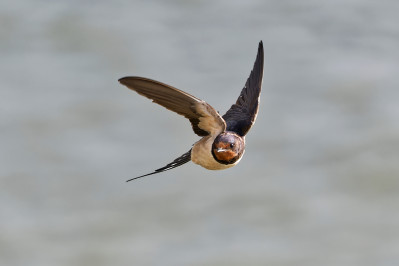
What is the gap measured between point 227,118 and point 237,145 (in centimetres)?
81

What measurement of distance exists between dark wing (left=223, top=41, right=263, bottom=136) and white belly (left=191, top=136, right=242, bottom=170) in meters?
0.42

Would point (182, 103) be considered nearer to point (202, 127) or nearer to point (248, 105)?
point (202, 127)

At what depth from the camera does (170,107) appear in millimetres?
5070

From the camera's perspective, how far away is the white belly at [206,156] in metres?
Answer: 5.23

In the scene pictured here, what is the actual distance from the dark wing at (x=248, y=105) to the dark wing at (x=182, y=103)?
0.41 m

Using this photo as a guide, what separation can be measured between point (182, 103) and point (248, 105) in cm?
112

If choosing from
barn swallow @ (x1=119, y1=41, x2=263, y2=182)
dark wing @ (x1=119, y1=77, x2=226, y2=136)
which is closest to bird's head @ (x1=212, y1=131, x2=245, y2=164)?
barn swallow @ (x1=119, y1=41, x2=263, y2=182)

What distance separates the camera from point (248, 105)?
243 inches

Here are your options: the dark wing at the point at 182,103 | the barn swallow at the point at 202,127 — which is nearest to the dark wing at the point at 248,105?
the barn swallow at the point at 202,127

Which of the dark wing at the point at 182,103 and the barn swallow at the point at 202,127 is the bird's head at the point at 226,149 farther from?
the dark wing at the point at 182,103

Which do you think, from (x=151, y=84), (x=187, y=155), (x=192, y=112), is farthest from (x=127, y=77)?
(x=187, y=155)

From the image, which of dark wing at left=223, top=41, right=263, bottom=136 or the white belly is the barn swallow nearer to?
the white belly

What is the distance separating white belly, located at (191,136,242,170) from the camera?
5226 mm

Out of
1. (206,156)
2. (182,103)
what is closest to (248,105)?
(206,156)
